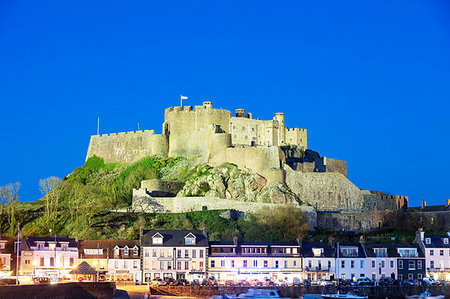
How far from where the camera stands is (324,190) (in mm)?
81562

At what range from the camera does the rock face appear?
79.0 metres

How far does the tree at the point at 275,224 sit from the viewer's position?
71938 mm

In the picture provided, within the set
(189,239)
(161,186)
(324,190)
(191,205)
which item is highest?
(161,186)

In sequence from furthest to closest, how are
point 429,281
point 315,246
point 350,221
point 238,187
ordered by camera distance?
point 238,187, point 350,221, point 315,246, point 429,281

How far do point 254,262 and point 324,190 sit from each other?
20039mm

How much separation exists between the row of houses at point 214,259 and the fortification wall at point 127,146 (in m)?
33.5

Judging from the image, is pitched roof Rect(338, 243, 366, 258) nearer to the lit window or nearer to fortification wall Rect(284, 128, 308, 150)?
the lit window

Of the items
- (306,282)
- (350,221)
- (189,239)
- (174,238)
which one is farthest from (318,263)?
(350,221)

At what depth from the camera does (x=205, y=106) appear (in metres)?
95.8

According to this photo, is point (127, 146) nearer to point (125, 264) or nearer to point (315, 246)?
point (125, 264)

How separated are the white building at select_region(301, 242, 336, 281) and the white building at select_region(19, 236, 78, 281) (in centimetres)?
1921

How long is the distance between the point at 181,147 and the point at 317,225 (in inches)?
1004

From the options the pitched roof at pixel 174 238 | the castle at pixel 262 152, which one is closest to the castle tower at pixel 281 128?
the castle at pixel 262 152

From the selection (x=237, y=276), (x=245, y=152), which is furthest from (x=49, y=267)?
(x=245, y=152)
